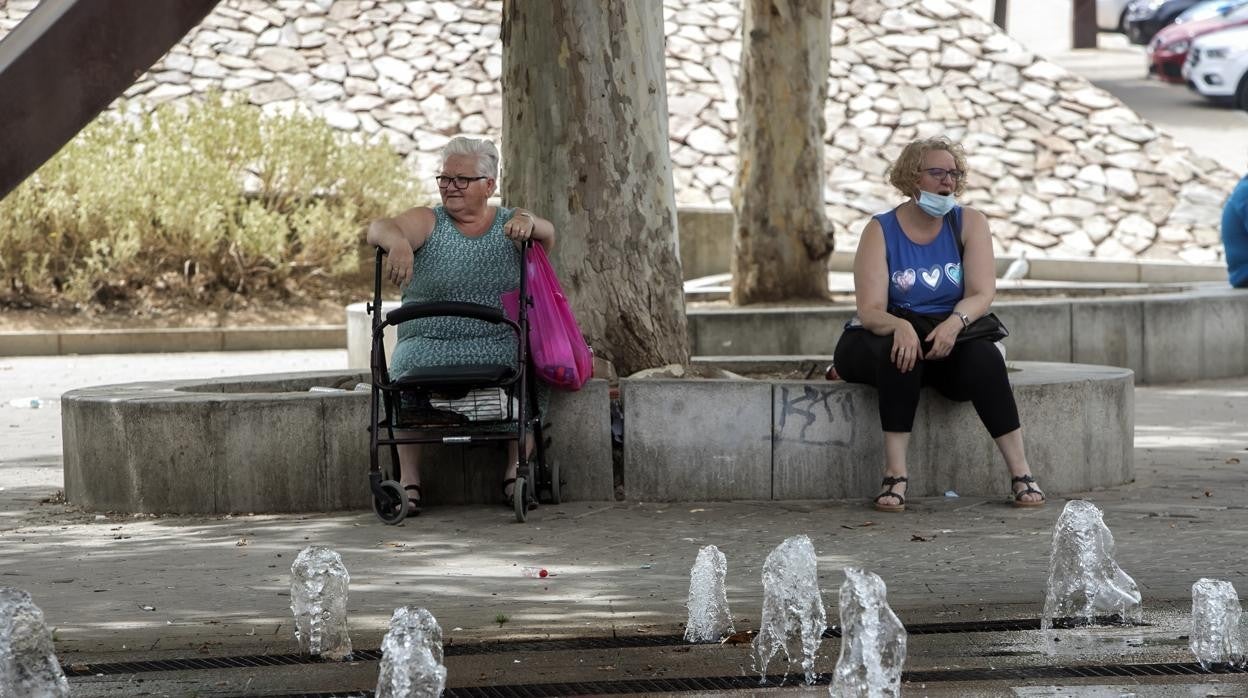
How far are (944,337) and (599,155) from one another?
1.85 meters

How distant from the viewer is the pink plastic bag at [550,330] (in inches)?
305

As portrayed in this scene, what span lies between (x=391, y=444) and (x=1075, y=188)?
18555 millimetres

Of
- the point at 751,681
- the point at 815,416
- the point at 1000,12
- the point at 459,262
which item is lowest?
the point at 751,681

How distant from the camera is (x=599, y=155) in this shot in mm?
8492

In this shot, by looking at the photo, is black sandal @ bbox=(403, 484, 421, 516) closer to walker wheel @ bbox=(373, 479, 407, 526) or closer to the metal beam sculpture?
walker wheel @ bbox=(373, 479, 407, 526)

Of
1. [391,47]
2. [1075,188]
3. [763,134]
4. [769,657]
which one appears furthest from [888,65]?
[769,657]

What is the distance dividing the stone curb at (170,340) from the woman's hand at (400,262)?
10.5m

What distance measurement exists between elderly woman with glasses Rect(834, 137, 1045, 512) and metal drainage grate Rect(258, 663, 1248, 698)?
2.55 m

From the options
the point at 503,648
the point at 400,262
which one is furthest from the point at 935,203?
the point at 503,648

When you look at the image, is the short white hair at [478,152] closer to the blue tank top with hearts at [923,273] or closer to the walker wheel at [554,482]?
the walker wheel at [554,482]

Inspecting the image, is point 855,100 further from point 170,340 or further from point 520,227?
point 520,227

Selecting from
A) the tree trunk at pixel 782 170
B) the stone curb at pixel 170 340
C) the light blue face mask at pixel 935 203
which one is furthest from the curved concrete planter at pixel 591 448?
the stone curb at pixel 170 340

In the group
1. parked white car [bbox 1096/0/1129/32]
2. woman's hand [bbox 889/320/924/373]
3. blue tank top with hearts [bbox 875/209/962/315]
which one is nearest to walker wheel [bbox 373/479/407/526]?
woman's hand [bbox 889/320/924/373]

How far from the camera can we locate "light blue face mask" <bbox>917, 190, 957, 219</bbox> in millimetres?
7832
